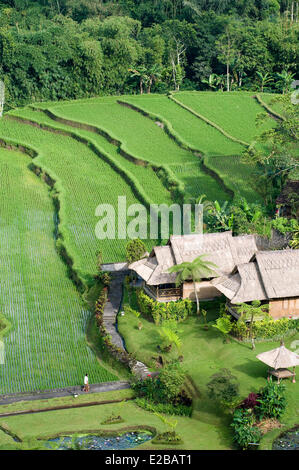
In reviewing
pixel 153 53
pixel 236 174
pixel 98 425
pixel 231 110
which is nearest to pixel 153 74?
pixel 153 53

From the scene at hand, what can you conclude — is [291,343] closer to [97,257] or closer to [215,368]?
[215,368]

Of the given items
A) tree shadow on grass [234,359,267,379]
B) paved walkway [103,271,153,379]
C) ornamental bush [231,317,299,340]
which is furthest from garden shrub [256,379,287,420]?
paved walkway [103,271,153,379]

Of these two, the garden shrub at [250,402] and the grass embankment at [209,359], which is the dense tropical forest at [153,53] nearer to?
the grass embankment at [209,359]

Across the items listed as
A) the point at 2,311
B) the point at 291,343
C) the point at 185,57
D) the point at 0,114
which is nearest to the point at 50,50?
the point at 0,114

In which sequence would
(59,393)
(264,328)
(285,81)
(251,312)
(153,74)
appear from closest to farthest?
(59,393) < (251,312) < (264,328) < (285,81) < (153,74)

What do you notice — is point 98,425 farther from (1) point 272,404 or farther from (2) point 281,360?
(2) point 281,360

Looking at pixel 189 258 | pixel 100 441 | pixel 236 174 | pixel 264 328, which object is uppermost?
pixel 236 174
